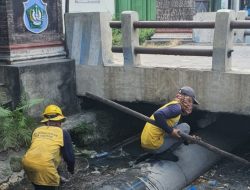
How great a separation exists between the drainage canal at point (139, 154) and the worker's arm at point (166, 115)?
673 mm

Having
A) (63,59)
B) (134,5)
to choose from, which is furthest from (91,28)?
(134,5)

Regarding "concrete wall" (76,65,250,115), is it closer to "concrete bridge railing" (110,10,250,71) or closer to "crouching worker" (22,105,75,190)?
"concrete bridge railing" (110,10,250,71)

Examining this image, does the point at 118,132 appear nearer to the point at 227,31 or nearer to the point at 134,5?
the point at 227,31

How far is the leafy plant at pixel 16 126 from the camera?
21.7 ft

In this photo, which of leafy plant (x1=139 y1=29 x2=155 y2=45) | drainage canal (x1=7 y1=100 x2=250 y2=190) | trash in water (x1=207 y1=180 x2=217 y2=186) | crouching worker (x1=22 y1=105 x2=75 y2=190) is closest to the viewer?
crouching worker (x1=22 y1=105 x2=75 y2=190)

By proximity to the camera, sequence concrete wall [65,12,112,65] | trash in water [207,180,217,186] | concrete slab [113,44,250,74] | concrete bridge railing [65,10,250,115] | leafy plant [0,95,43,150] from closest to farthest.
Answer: leafy plant [0,95,43,150], trash in water [207,180,217,186], concrete bridge railing [65,10,250,115], concrete slab [113,44,250,74], concrete wall [65,12,112,65]

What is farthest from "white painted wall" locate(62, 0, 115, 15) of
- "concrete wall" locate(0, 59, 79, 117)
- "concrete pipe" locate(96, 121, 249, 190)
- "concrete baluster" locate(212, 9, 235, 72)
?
"concrete pipe" locate(96, 121, 249, 190)

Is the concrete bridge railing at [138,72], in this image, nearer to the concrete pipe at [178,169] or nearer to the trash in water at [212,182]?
the concrete pipe at [178,169]

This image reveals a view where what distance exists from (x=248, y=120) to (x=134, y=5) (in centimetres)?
675

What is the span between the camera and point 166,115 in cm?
619

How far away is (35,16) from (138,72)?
7.23 ft

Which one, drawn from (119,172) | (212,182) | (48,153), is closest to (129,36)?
(119,172)

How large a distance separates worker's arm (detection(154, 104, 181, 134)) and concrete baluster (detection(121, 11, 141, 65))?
201 cm

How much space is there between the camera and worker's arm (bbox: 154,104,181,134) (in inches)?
243
